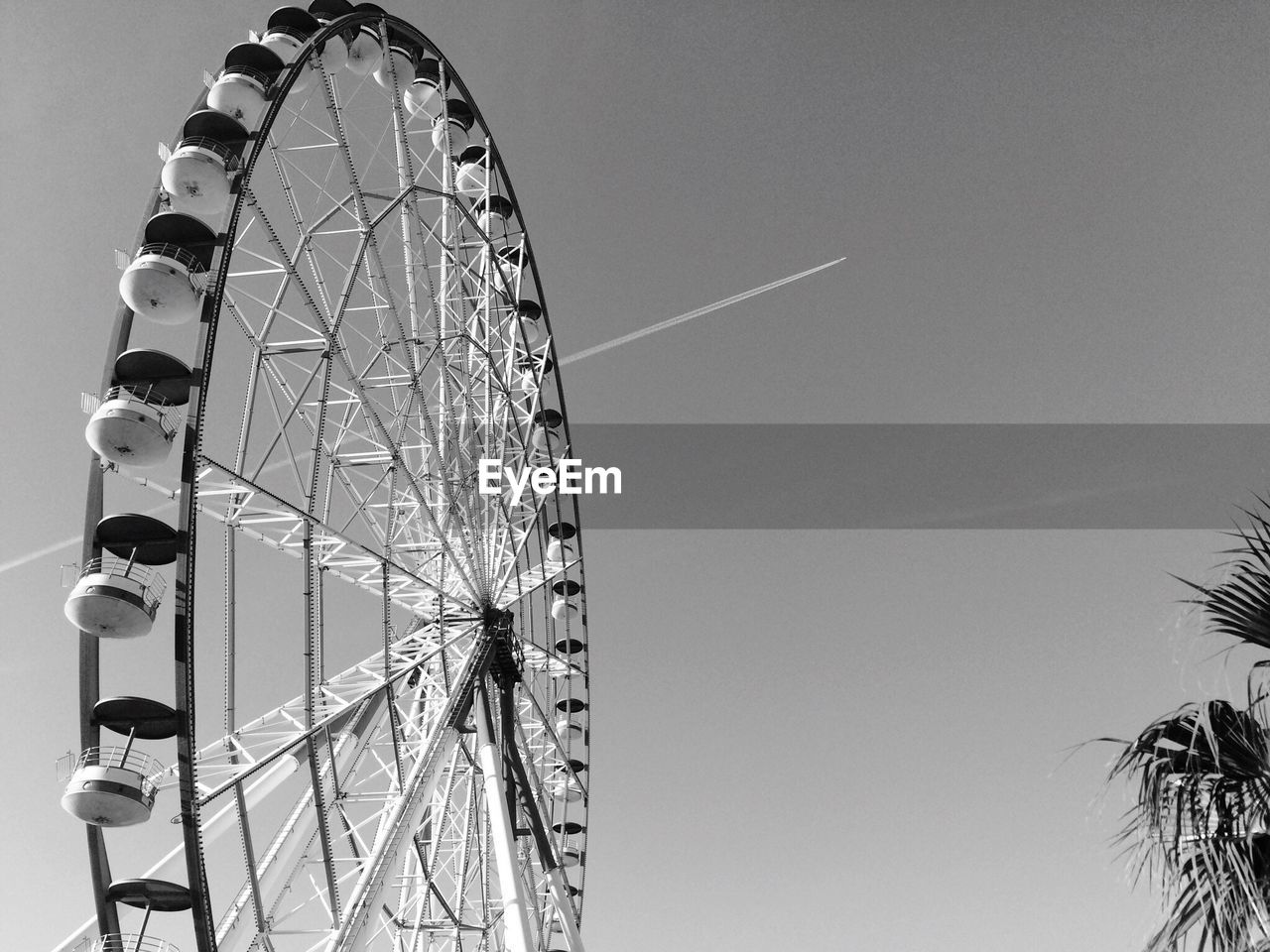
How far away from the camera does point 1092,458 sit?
21.6 m

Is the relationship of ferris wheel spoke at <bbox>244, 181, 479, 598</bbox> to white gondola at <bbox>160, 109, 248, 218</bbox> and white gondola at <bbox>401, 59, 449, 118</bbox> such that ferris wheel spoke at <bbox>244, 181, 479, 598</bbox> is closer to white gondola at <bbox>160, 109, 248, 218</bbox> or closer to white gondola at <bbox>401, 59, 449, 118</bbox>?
white gondola at <bbox>160, 109, 248, 218</bbox>

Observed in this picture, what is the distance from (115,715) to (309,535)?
284cm

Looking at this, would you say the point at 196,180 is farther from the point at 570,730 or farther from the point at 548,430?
the point at 570,730

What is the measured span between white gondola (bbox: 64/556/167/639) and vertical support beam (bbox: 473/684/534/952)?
702cm

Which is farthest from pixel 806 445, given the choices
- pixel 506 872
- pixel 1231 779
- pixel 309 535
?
pixel 1231 779

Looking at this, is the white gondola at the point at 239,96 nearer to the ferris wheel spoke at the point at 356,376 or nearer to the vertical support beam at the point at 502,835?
the ferris wheel spoke at the point at 356,376

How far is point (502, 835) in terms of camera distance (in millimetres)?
15023

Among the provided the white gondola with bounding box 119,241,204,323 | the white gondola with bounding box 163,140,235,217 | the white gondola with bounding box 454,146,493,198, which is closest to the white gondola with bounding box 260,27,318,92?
the white gondola with bounding box 163,140,235,217

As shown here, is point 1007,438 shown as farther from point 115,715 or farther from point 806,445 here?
point 115,715

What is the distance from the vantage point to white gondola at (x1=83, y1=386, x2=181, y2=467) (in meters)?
9.62

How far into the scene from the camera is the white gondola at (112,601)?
905 cm

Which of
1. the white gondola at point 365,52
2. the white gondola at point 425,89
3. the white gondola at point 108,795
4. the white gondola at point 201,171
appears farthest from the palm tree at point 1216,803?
the white gondola at point 425,89

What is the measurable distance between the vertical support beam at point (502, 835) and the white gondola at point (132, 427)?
7.49 metres

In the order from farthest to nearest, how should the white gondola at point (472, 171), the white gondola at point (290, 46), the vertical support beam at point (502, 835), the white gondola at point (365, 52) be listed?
1. the white gondola at point (472, 171)
2. the white gondola at point (365, 52)
3. the vertical support beam at point (502, 835)
4. the white gondola at point (290, 46)
